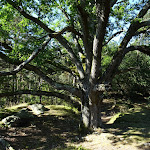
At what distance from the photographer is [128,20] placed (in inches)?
263

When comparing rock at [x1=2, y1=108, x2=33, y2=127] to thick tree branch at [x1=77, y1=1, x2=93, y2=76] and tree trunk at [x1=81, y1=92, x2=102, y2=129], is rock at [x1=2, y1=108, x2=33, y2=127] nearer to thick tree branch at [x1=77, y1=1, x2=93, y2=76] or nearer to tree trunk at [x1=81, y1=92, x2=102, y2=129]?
tree trunk at [x1=81, y1=92, x2=102, y2=129]

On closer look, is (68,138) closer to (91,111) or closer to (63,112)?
(91,111)

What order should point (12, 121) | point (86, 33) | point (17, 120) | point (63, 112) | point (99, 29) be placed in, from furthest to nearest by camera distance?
point (63, 112) < point (17, 120) < point (12, 121) < point (86, 33) < point (99, 29)

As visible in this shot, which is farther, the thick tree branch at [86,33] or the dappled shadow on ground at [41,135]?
the thick tree branch at [86,33]

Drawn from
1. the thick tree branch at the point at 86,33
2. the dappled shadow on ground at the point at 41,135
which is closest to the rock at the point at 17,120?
the dappled shadow on ground at the point at 41,135

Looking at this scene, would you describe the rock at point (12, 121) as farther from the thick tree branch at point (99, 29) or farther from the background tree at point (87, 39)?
the thick tree branch at point (99, 29)

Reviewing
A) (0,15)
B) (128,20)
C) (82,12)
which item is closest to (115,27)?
(128,20)

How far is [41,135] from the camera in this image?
7355mm

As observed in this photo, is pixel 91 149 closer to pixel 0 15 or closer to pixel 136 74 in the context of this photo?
pixel 0 15

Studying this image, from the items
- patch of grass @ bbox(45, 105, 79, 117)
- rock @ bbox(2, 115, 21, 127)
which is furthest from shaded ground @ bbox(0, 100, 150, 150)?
patch of grass @ bbox(45, 105, 79, 117)

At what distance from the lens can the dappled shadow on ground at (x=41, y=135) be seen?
6.10 meters

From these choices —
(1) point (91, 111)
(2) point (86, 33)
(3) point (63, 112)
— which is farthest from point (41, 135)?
(2) point (86, 33)

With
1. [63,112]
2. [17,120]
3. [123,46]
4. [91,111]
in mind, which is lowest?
[63,112]

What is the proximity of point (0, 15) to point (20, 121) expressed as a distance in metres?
6.64
